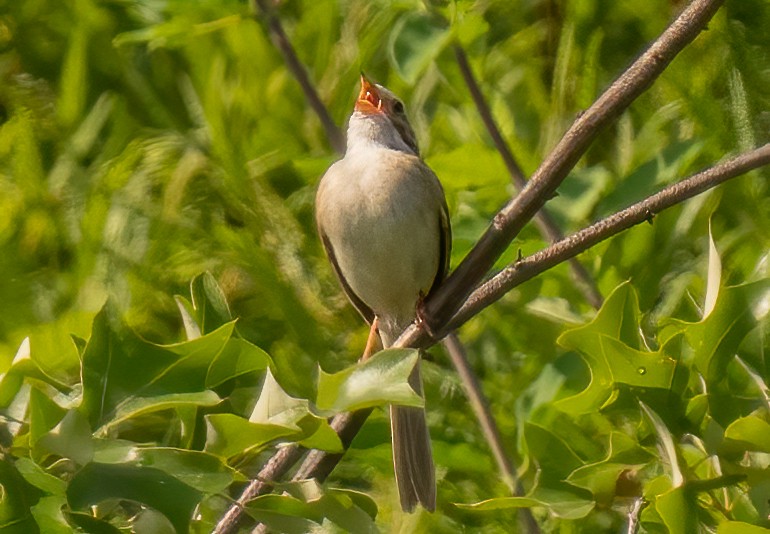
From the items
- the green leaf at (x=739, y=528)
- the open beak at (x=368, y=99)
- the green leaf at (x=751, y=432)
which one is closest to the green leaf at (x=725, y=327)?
the green leaf at (x=751, y=432)

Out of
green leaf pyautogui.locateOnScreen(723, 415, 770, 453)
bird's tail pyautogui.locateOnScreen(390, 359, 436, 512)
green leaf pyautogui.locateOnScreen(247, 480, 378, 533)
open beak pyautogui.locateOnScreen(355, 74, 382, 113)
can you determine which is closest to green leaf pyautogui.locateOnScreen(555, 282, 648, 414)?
green leaf pyautogui.locateOnScreen(723, 415, 770, 453)

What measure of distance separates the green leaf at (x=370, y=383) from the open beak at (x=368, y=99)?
2.07 m

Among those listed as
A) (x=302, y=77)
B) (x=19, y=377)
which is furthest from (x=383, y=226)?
(x=19, y=377)

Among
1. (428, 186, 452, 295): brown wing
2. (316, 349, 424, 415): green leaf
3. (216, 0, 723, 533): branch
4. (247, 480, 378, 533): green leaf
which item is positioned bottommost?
(428, 186, 452, 295): brown wing

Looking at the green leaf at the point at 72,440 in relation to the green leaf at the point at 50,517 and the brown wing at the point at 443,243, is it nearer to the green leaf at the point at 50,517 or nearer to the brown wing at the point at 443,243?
the green leaf at the point at 50,517

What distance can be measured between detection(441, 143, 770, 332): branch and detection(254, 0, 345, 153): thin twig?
0.87m

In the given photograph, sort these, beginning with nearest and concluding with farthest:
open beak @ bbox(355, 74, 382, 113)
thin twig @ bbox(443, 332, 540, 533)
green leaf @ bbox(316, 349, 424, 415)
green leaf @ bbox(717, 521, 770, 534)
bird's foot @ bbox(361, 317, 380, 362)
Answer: green leaf @ bbox(316, 349, 424, 415)
green leaf @ bbox(717, 521, 770, 534)
thin twig @ bbox(443, 332, 540, 533)
bird's foot @ bbox(361, 317, 380, 362)
open beak @ bbox(355, 74, 382, 113)

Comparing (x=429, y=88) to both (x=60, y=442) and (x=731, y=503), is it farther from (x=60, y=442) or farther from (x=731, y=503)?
(x=60, y=442)

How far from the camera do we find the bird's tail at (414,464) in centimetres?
295

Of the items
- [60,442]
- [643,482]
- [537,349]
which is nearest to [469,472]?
[537,349]

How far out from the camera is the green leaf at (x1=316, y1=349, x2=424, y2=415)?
172 centimetres

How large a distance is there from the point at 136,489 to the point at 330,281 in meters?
1.90

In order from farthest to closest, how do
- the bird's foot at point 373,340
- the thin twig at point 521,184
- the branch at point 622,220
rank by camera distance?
the bird's foot at point 373,340 → the thin twig at point 521,184 → the branch at point 622,220

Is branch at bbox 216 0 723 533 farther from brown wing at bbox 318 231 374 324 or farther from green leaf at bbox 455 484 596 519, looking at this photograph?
brown wing at bbox 318 231 374 324
